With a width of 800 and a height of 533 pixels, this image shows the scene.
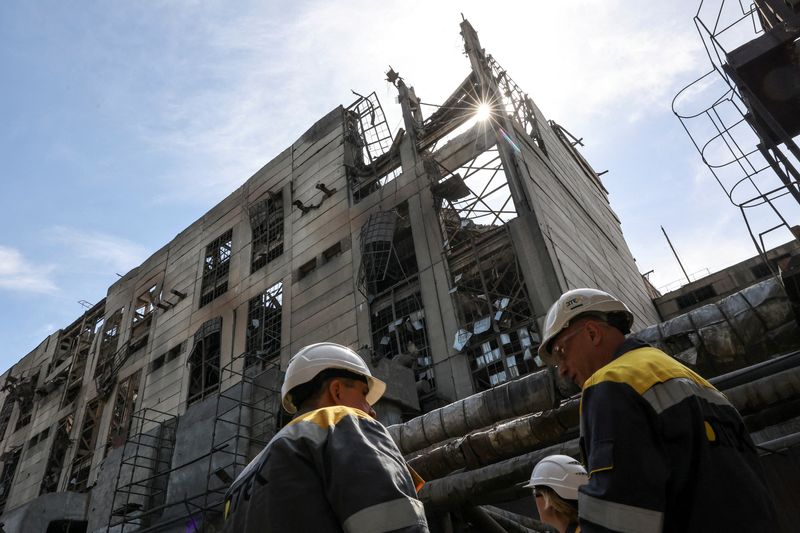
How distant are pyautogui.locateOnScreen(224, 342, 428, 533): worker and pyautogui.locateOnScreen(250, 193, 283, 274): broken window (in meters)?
25.1

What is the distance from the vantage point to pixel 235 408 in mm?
16906

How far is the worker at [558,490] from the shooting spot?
3.60m

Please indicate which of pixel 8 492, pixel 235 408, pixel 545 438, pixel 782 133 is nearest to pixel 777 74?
pixel 782 133

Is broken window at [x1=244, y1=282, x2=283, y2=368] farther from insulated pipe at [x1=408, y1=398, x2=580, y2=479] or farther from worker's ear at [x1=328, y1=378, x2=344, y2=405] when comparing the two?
worker's ear at [x1=328, y1=378, x2=344, y2=405]

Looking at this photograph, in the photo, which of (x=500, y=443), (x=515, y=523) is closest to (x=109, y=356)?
(x=500, y=443)

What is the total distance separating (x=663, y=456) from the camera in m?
1.91

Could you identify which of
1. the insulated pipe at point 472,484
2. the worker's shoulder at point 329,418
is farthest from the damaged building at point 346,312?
the worker's shoulder at point 329,418

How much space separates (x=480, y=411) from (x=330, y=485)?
9023 millimetres

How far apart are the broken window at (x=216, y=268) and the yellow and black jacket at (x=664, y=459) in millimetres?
27896

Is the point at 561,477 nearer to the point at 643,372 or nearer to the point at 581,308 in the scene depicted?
the point at 581,308

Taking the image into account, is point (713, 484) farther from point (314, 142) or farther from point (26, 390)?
point (26, 390)

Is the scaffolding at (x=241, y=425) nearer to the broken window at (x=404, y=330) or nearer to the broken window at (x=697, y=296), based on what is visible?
the broken window at (x=404, y=330)

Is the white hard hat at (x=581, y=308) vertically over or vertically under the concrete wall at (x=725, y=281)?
under

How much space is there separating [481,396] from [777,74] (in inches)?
292
